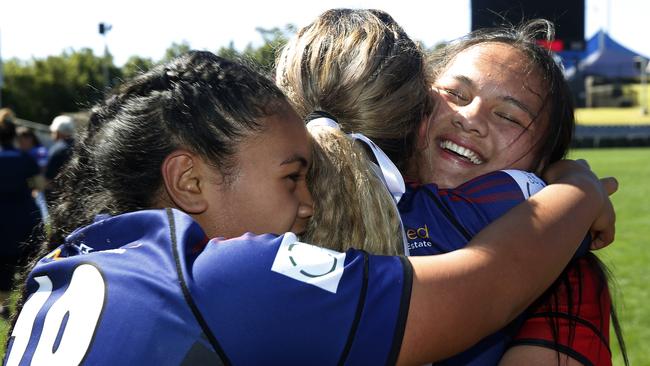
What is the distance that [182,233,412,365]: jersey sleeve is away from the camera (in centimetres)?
148

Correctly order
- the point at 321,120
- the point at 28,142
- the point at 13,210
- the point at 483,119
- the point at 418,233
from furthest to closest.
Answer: the point at 28,142
the point at 13,210
the point at 483,119
the point at 418,233
the point at 321,120

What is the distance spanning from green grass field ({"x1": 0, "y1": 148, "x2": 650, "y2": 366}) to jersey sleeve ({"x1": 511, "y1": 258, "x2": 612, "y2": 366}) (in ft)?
1.51

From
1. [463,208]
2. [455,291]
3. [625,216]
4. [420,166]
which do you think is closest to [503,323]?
[455,291]

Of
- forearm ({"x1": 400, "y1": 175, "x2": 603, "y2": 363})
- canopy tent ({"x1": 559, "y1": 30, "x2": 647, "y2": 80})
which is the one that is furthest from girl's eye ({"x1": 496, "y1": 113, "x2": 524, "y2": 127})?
canopy tent ({"x1": 559, "y1": 30, "x2": 647, "y2": 80})

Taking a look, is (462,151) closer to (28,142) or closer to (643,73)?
(28,142)

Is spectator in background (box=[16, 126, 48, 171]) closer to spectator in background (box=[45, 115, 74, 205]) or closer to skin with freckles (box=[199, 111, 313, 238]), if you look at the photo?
spectator in background (box=[45, 115, 74, 205])

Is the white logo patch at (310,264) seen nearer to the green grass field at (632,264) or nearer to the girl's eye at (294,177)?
the girl's eye at (294,177)

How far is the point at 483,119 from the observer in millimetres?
2379

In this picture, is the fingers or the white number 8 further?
the fingers

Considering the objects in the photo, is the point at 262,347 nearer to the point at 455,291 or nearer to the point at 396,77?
the point at 455,291

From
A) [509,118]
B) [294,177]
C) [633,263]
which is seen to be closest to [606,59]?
[633,263]

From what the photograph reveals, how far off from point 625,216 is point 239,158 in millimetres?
12960

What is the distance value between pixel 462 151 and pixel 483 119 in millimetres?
117

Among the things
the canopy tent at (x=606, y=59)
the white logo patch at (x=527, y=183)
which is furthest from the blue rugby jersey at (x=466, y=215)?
the canopy tent at (x=606, y=59)
